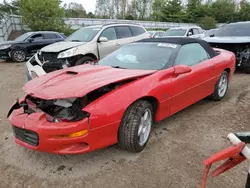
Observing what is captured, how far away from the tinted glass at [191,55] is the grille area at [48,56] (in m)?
4.16

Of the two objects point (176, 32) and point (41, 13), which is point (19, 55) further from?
point (41, 13)

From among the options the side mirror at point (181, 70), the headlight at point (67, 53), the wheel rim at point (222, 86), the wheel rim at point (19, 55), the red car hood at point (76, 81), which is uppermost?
the side mirror at point (181, 70)

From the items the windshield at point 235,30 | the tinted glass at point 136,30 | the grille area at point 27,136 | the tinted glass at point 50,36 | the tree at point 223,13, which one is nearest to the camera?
the grille area at point 27,136

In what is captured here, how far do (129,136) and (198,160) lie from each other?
0.90 m

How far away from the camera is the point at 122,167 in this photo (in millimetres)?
2791

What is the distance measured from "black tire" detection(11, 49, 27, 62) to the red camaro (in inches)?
349

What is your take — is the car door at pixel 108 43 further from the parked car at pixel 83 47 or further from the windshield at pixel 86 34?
the windshield at pixel 86 34

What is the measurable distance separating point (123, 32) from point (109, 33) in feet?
2.09

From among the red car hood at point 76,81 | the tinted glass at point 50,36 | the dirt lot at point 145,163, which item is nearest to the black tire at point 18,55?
the tinted glass at point 50,36

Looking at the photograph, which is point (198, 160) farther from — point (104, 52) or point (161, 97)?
point (104, 52)

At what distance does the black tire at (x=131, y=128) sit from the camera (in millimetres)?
2826

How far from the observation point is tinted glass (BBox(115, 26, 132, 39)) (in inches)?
319

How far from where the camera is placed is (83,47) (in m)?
6.92

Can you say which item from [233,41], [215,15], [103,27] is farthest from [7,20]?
[215,15]
